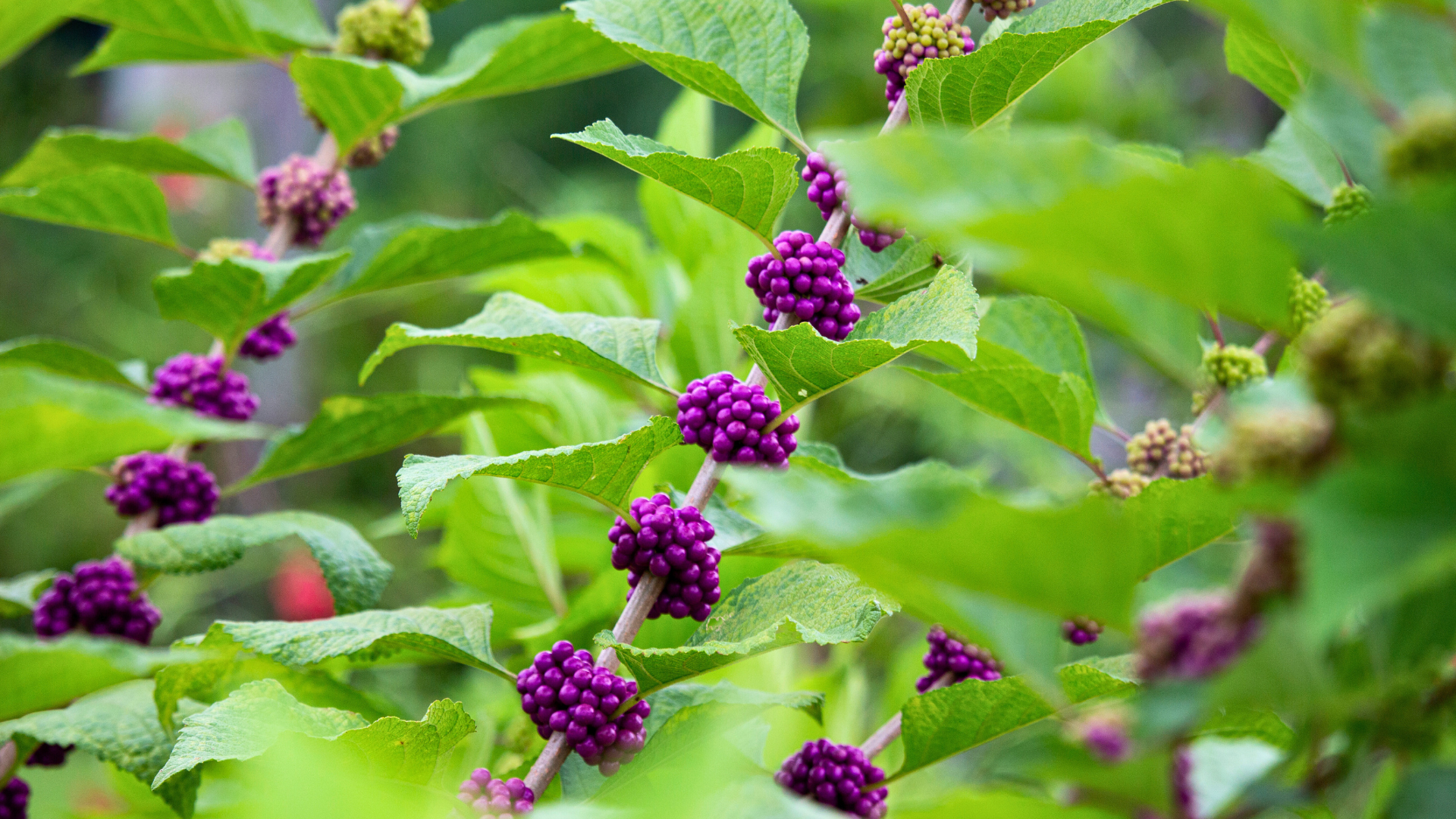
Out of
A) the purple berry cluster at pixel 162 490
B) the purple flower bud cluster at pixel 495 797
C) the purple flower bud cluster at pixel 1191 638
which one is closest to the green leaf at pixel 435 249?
the purple berry cluster at pixel 162 490

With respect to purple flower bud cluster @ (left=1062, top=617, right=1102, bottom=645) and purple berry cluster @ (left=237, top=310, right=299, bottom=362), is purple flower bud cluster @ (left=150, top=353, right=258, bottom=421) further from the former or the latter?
purple flower bud cluster @ (left=1062, top=617, right=1102, bottom=645)

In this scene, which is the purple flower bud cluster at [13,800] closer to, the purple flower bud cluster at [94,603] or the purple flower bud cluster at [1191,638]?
the purple flower bud cluster at [94,603]

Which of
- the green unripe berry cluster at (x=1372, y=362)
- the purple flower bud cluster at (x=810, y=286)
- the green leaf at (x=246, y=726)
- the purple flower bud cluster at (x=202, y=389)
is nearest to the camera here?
the green unripe berry cluster at (x=1372, y=362)

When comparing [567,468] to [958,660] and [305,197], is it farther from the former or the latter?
[305,197]

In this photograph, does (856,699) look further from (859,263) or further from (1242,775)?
(1242,775)

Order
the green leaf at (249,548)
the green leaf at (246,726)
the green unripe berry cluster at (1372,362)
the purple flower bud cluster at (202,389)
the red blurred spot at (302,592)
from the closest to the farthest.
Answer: the green unripe berry cluster at (1372,362) < the green leaf at (246,726) < the green leaf at (249,548) < the purple flower bud cluster at (202,389) < the red blurred spot at (302,592)

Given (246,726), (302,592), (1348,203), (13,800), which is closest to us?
(246,726)

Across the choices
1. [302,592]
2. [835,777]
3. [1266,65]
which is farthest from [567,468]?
[302,592]
